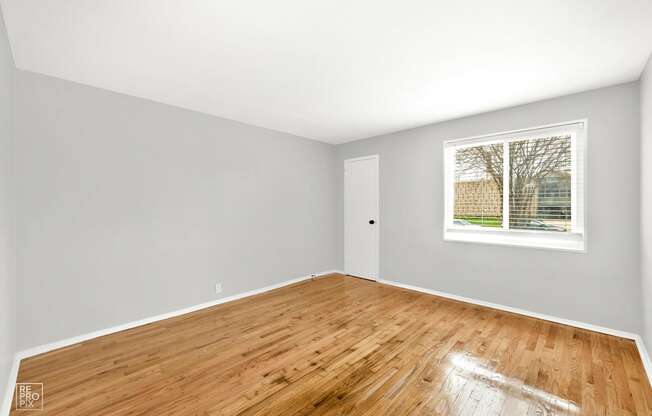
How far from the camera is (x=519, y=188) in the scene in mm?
3383

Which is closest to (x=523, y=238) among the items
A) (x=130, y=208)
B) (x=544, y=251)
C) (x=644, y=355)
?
(x=544, y=251)

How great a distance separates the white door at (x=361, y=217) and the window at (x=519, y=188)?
129 cm

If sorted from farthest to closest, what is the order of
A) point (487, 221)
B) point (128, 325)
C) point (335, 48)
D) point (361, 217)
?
point (361, 217) → point (487, 221) → point (128, 325) → point (335, 48)

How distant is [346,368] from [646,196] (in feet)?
9.83

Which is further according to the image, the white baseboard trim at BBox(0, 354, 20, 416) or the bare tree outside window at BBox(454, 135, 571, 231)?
the bare tree outside window at BBox(454, 135, 571, 231)

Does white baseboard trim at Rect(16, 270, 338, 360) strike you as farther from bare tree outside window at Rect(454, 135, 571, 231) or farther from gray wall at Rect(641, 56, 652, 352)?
gray wall at Rect(641, 56, 652, 352)

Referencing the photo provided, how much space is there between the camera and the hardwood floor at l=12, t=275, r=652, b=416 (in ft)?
5.87

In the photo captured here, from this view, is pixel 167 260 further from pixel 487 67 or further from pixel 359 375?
pixel 487 67

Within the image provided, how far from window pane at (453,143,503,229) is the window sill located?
12 cm

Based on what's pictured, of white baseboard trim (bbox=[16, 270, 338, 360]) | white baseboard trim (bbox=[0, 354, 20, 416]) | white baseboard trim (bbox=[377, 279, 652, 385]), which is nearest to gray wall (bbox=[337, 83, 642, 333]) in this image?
white baseboard trim (bbox=[377, 279, 652, 385])

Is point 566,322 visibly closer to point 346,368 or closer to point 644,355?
point 644,355

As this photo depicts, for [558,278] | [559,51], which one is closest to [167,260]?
[559,51]

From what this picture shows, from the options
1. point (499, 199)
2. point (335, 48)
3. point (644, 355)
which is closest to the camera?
point (335, 48)

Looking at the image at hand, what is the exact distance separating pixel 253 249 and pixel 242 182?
1.02 m
